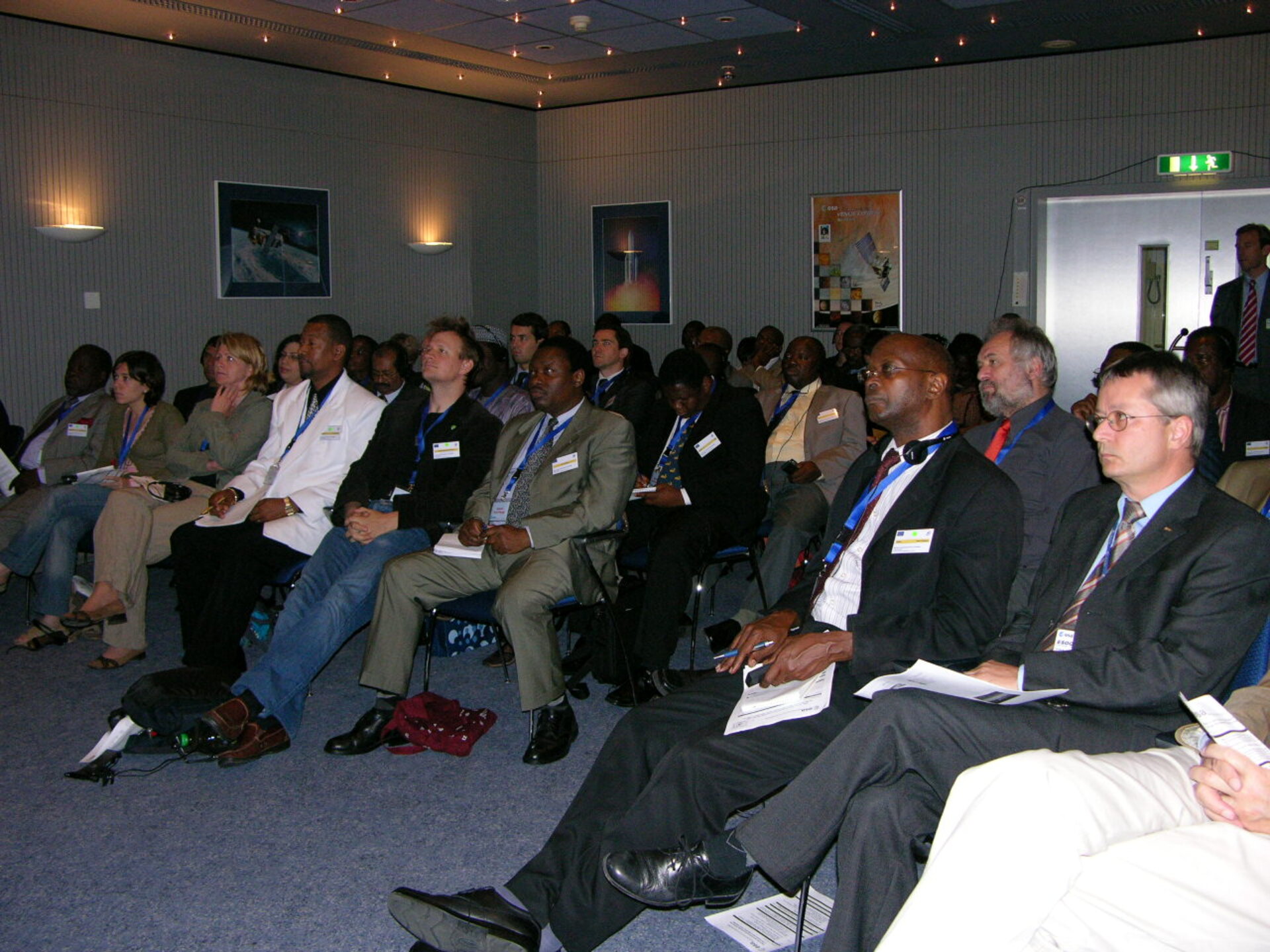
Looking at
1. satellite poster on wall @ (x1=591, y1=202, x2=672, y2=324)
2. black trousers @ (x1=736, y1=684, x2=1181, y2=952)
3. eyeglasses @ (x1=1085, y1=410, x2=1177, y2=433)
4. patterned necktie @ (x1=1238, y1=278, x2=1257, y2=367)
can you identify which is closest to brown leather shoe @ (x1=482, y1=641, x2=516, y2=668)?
black trousers @ (x1=736, y1=684, x2=1181, y2=952)

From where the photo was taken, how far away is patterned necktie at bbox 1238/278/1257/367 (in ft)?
22.9

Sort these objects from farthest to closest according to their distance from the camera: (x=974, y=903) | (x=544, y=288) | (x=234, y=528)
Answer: (x=544, y=288)
(x=234, y=528)
(x=974, y=903)

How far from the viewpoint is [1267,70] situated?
8625mm

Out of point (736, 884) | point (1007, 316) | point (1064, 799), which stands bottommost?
point (736, 884)

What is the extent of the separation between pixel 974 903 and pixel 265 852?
212cm

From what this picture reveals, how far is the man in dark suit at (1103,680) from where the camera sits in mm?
2064

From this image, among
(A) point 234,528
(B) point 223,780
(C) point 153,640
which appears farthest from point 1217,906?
(C) point 153,640

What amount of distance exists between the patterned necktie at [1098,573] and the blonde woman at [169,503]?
A: 391 cm

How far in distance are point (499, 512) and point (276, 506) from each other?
0.99m

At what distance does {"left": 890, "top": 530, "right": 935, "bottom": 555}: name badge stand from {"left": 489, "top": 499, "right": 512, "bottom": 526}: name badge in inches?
76.9

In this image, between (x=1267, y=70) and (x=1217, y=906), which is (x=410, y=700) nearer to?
(x=1217, y=906)

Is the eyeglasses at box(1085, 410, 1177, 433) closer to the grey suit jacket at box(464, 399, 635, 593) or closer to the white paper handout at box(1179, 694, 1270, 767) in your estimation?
the white paper handout at box(1179, 694, 1270, 767)

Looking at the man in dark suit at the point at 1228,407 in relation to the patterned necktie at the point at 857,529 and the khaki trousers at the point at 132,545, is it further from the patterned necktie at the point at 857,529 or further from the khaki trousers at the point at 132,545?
the khaki trousers at the point at 132,545

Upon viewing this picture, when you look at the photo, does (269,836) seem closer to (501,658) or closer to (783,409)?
(501,658)
